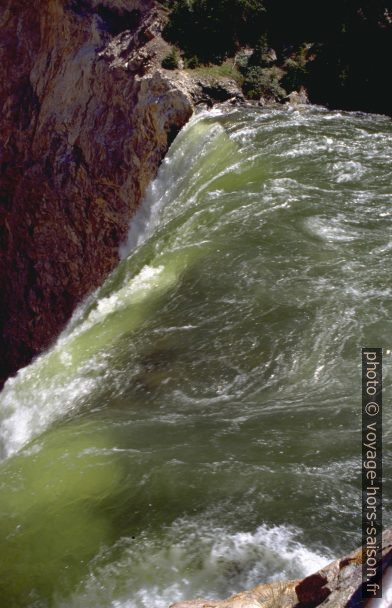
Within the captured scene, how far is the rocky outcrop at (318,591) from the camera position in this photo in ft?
→ 7.34

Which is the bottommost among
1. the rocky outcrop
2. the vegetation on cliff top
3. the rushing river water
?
the rushing river water

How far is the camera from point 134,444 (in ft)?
15.0

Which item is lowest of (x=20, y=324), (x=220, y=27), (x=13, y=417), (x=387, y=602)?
(x=20, y=324)

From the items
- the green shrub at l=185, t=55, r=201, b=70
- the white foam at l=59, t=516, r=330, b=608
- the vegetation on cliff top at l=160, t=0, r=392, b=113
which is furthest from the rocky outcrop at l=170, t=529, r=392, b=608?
the green shrub at l=185, t=55, r=201, b=70

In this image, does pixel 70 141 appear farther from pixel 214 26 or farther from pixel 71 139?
pixel 214 26

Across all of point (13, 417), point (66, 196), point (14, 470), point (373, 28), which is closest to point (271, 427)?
point (14, 470)

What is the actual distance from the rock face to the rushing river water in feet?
20.4

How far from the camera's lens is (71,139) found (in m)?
18.1

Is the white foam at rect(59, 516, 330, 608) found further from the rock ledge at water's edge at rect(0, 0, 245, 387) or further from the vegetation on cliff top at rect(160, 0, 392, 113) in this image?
the vegetation on cliff top at rect(160, 0, 392, 113)

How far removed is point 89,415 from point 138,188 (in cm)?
1067

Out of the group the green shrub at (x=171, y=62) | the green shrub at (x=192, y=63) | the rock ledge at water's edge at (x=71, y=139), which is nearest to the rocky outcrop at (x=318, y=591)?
the rock ledge at water's edge at (x=71, y=139)

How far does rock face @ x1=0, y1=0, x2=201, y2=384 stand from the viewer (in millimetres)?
15641

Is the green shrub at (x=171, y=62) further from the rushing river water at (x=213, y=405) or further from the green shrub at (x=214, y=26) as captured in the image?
the rushing river water at (x=213, y=405)

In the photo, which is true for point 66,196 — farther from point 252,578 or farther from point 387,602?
point 387,602
